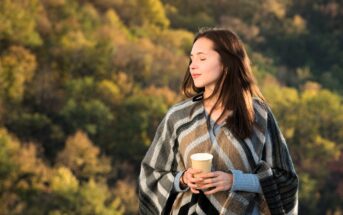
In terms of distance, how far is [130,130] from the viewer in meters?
34.9

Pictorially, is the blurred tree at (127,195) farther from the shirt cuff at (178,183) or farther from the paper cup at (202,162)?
the paper cup at (202,162)

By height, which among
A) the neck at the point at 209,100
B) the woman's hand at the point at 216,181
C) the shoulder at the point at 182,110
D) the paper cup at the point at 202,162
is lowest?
the woman's hand at the point at 216,181

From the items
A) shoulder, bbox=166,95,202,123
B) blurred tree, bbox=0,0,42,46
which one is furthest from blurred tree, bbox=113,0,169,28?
shoulder, bbox=166,95,202,123

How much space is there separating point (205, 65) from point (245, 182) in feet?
1.16

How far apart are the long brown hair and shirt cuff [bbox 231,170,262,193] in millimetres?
119

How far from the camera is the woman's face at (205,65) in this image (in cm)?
202

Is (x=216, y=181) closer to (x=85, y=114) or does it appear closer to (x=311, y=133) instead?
(x=85, y=114)

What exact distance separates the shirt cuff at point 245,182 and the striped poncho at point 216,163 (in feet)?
0.07

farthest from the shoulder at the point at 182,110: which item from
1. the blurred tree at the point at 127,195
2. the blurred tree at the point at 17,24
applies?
the blurred tree at the point at 17,24

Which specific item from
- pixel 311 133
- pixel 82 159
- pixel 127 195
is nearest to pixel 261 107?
→ pixel 127 195

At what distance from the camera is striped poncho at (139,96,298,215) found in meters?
1.99

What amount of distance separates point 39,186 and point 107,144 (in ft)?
20.8

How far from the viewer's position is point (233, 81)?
203 centimetres

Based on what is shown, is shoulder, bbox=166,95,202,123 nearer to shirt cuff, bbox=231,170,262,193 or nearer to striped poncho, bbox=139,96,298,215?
striped poncho, bbox=139,96,298,215
